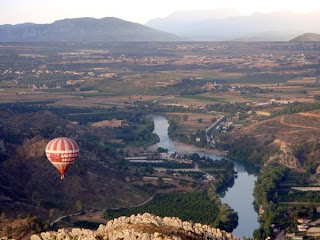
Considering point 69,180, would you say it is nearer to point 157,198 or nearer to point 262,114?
point 157,198

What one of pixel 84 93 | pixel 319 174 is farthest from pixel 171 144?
pixel 84 93

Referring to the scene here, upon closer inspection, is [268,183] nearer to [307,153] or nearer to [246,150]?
[307,153]

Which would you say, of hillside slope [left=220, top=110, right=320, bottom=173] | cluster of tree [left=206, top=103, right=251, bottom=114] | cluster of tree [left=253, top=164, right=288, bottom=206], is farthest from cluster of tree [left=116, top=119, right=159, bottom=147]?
cluster of tree [left=253, top=164, right=288, bottom=206]

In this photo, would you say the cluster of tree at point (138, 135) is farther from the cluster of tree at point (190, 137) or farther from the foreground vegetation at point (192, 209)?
the foreground vegetation at point (192, 209)

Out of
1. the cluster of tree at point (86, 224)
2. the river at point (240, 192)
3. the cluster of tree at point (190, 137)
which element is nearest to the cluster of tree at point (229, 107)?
the cluster of tree at point (190, 137)

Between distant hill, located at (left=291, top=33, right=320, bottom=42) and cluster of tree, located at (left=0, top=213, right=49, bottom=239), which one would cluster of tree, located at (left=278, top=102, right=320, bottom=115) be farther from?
distant hill, located at (left=291, top=33, right=320, bottom=42)

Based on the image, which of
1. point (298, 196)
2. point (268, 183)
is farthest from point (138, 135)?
point (298, 196)
